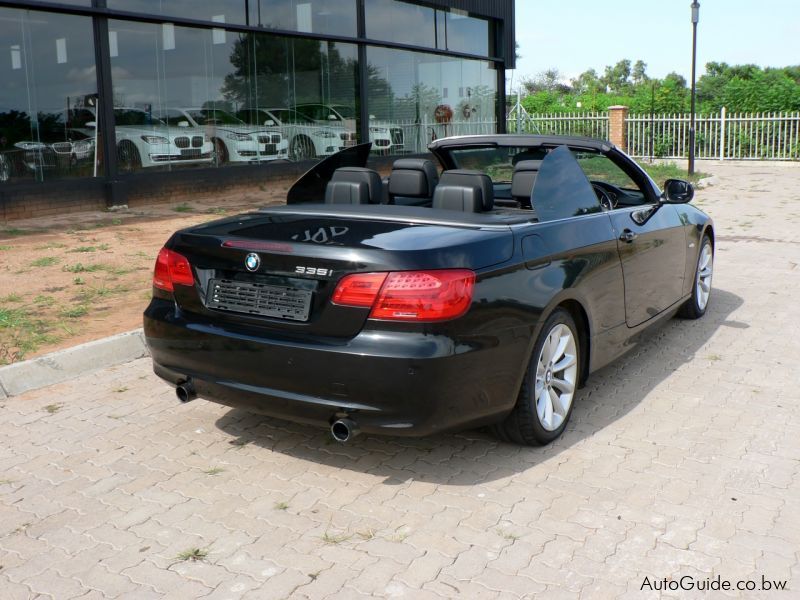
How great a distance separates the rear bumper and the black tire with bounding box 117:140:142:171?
36.4 ft

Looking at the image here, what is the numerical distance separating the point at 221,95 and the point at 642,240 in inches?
500

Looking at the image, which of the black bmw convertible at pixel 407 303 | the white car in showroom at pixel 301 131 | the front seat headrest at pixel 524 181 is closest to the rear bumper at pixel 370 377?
the black bmw convertible at pixel 407 303

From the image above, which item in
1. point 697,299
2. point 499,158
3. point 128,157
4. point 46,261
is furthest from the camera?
point 128,157

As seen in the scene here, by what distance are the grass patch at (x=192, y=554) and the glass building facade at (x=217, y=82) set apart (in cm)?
1080

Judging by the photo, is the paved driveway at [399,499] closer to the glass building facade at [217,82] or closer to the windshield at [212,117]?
the glass building facade at [217,82]

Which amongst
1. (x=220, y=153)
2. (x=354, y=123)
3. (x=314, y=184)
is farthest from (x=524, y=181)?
(x=354, y=123)

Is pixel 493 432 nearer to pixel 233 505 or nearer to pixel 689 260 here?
pixel 233 505

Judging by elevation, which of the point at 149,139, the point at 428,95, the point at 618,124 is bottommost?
the point at 149,139

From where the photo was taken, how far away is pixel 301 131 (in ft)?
62.7

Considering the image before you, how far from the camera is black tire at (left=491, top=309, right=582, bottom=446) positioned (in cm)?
422

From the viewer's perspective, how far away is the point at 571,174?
4871 mm

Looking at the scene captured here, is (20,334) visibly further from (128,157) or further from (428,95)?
(428,95)

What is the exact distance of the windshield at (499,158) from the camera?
18.0 feet

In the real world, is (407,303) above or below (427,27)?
below
